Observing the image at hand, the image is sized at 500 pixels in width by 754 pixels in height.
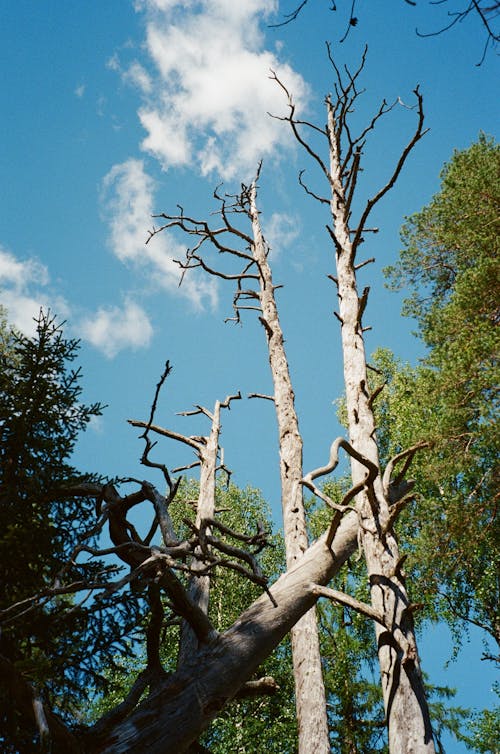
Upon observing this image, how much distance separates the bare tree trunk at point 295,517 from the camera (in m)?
5.70

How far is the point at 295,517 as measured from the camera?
22.9 ft

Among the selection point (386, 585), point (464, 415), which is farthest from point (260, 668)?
point (386, 585)

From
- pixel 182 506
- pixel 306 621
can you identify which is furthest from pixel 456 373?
pixel 182 506

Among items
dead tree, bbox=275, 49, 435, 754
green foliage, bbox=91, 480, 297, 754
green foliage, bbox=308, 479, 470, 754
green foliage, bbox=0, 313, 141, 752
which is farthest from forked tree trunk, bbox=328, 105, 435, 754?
green foliage, bbox=308, 479, 470, 754

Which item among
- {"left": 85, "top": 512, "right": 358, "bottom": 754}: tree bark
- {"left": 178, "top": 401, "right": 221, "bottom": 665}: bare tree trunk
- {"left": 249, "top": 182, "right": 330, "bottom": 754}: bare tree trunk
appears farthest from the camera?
{"left": 249, "top": 182, "right": 330, "bottom": 754}: bare tree trunk

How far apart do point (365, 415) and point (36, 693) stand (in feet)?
11.7

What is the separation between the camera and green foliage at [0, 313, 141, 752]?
3.73 meters

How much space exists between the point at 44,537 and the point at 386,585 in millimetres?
2569

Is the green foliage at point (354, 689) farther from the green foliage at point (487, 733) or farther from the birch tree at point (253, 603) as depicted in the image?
the birch tree at point (253, 603)

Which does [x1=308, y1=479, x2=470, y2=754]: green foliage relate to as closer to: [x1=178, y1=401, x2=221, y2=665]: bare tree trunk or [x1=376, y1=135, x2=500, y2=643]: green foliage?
[x1=376, y1=135, x2=500, y2=643]: green foliage

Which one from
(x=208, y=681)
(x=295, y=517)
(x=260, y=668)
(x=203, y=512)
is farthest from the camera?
(x=260, y=668)

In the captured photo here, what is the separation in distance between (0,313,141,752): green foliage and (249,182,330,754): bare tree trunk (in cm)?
235

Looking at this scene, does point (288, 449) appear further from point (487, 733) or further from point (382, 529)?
point (487, 733)

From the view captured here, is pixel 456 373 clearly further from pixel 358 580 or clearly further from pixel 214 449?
pixel 358 580
